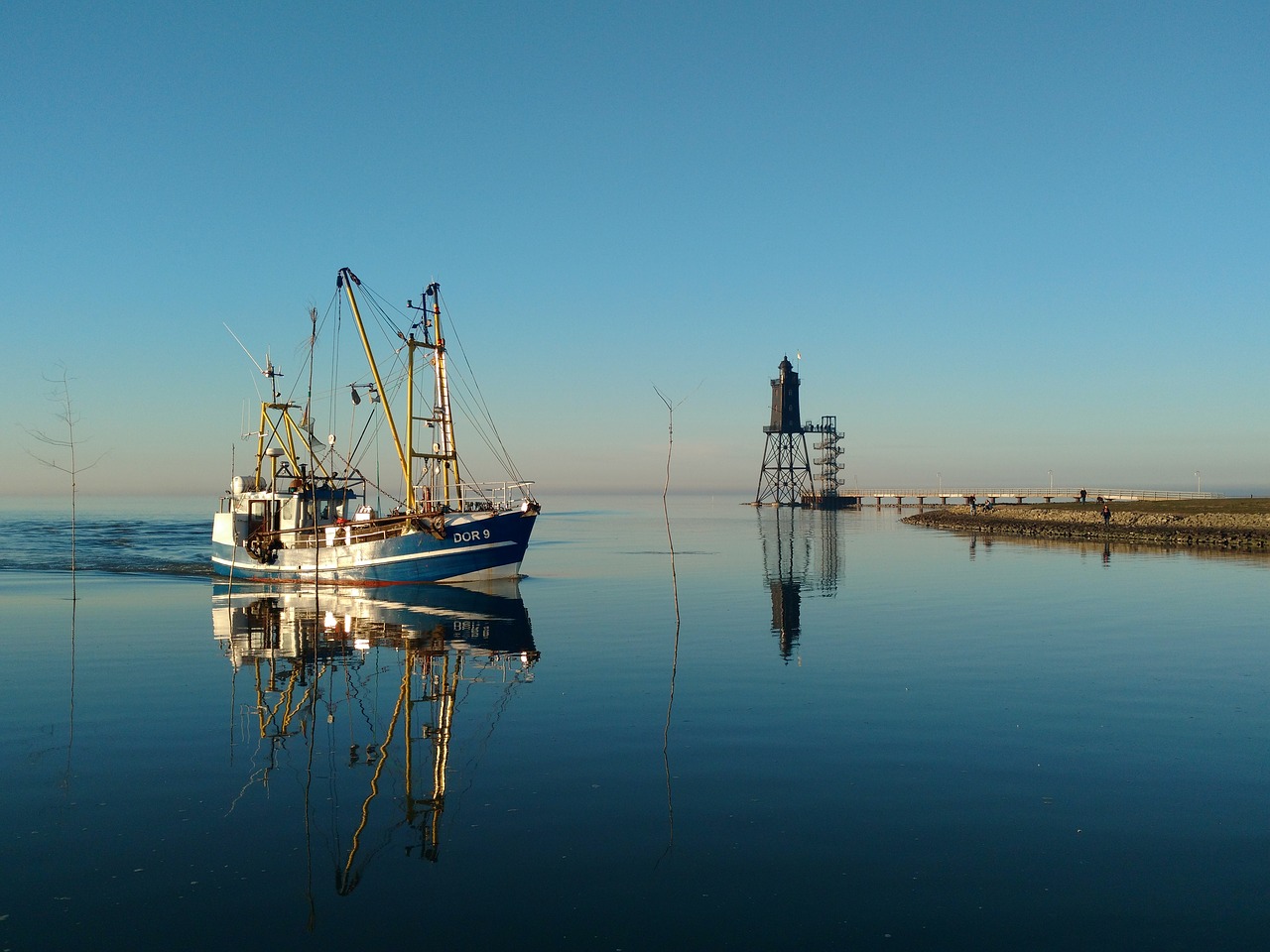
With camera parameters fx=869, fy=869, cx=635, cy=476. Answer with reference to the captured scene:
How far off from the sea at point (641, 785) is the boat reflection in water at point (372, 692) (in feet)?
0.38

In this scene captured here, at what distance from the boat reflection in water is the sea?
0.12m

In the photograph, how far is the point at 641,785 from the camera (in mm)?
13328

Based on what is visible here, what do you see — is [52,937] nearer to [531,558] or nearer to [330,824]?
[330,824]

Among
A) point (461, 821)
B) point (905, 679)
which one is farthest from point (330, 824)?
point (905, 679)

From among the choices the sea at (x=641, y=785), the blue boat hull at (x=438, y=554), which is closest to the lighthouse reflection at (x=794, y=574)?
the sea at (x=641, y=785)

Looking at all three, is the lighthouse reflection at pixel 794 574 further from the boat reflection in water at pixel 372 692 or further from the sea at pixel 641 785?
the boat reflection in water at pixel 372 692

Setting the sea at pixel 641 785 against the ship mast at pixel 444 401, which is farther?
the ship mast at pixel 444 401

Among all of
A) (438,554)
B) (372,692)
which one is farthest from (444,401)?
(372,692)

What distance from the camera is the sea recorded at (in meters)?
9.09

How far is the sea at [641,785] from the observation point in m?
9.09

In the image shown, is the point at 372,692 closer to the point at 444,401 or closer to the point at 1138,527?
the point at 444,401

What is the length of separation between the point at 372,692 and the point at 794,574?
34573mm

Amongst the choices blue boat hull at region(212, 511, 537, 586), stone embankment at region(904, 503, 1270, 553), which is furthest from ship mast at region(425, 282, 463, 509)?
stone embankment at region(904, 503, 1270, 553)

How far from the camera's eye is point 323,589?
1914 inches
